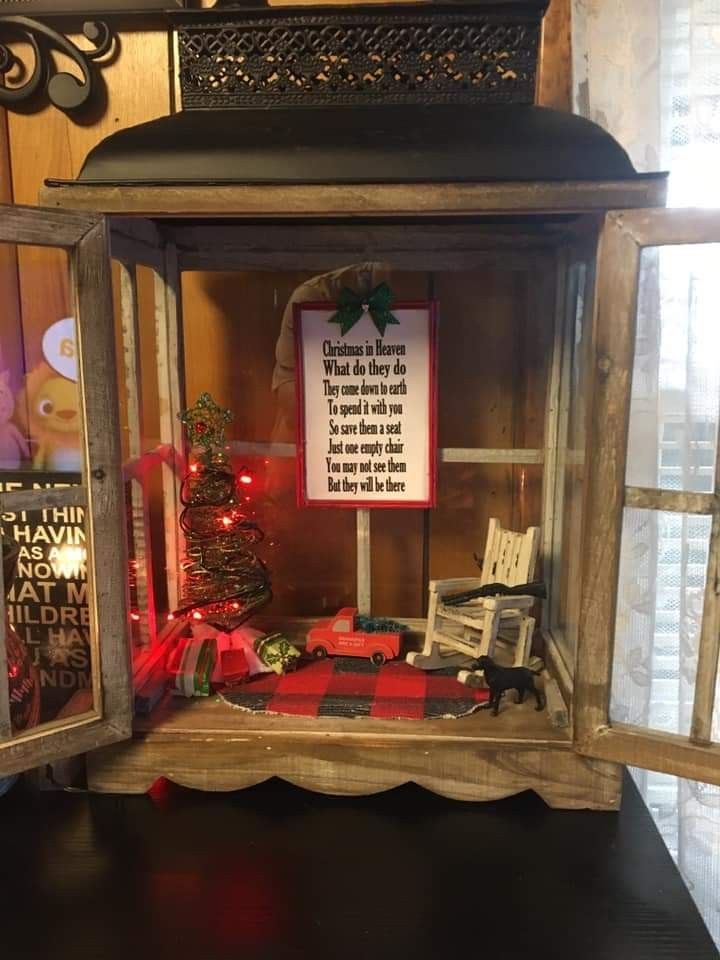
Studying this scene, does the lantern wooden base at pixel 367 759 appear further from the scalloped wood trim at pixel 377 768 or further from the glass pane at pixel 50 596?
the glass pane at pixel 50 596

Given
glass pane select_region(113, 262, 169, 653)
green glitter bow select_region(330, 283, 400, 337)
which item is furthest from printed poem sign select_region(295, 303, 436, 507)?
glass pane select_region(113, 262, 169, 653)

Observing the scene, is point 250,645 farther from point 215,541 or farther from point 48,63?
point 48,63

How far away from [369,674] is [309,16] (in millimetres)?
878

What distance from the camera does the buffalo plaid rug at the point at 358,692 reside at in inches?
43.9

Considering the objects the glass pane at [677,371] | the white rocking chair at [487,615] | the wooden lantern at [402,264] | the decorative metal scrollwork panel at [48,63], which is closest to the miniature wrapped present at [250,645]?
the wooden lantern at [402,264]

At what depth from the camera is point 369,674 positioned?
4.10 feet

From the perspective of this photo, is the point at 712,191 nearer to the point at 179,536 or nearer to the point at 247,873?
the point at 179,536

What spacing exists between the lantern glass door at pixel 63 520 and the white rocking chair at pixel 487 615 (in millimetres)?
455

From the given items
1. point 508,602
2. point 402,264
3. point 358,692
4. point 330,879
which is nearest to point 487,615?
point 508,602

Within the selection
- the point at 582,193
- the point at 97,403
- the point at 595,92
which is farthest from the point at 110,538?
the point at 595,92

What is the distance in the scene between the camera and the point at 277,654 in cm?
125

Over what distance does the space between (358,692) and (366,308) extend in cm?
56

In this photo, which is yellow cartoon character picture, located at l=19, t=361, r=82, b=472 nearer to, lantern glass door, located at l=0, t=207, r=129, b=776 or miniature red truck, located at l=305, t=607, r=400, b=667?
lantern glass door, located at l=0, t=207, r=129, b=776

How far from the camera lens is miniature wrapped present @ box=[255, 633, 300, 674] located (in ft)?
4.08
